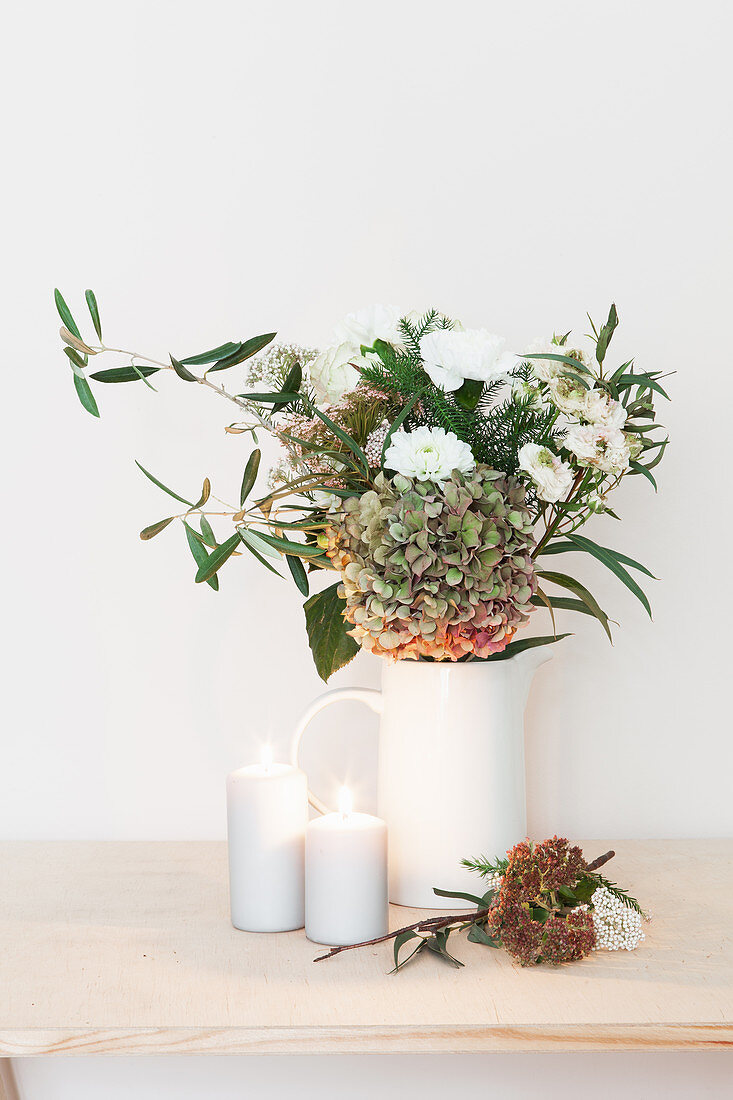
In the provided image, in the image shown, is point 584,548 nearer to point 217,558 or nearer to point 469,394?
point 469,394

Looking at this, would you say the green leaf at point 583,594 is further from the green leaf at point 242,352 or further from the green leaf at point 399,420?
the green leaf at point 242,352

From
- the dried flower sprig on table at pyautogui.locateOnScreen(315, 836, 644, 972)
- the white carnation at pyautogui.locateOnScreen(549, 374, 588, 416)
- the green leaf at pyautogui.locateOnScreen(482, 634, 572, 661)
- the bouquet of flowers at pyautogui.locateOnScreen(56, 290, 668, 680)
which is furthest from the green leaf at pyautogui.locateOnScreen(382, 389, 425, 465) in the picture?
the dried flower sprig on table at pyautogui.locateOnScreen(315, 836, 644, 972)

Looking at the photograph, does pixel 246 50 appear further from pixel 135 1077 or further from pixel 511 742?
pixel 135 1077

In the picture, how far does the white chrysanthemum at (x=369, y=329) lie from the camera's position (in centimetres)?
79

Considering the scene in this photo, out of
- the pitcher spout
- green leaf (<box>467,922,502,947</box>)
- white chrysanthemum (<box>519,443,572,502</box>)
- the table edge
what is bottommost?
the table edge

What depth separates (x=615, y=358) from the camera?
102cm

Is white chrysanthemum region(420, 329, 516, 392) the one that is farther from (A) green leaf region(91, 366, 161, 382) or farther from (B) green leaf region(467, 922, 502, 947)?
(B) green leaf region(467, 922, 502, 947)

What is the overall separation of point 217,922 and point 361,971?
0.50ft

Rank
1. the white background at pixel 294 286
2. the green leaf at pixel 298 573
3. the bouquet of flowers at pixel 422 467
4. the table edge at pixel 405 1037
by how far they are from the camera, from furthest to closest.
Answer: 1. the white background at pixel 294 286
2. the green leaf at pixel 298 573
3. the bouquet of flowers at pixel 422 467
4. the table edge at pixel 405 1037

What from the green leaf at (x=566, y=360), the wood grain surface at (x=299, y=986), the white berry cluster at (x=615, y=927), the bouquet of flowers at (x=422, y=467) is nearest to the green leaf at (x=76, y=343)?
the bouquet of flowers at (x=422, y=467)

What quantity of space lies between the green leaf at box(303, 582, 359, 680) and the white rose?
17 centimetres

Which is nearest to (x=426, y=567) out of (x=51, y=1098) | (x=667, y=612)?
(x=667, y=612)

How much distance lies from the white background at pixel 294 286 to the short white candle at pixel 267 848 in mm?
257

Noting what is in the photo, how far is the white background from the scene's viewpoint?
3.30 ft
